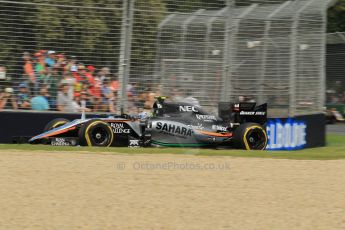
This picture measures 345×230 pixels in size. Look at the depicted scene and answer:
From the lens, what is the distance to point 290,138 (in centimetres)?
1415

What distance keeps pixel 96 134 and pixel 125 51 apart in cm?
233

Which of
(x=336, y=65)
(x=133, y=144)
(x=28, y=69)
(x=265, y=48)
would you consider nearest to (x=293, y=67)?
(x=265, y=48)

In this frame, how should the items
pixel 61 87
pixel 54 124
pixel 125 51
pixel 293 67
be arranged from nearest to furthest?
pixel 54 124 → pixel 61 87 → pixel 125 51 → pixel 293 67

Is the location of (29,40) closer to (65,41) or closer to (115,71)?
(65,41)

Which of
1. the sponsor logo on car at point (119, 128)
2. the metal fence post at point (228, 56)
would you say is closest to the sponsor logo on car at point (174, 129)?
the sponsor logo on car at point (119, 128)

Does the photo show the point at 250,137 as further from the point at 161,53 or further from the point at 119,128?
the point at 161,53

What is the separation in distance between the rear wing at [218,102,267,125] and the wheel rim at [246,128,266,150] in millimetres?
523

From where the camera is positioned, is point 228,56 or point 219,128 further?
point 228,56

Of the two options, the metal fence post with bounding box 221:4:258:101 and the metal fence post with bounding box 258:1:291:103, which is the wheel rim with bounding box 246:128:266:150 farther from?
the metal fence post with bounding box 258:1:291:103

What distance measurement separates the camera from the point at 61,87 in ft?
41.2

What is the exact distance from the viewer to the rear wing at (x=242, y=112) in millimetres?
12648

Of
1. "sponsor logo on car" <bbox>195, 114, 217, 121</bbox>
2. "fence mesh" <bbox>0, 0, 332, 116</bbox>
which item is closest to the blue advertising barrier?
"fence mesh" <bbox>0, 0, 332, 116</bbox>

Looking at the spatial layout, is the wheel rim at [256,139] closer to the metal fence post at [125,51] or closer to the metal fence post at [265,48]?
the metal fence post at [265,48]

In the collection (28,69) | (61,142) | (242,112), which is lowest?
(61,142)
